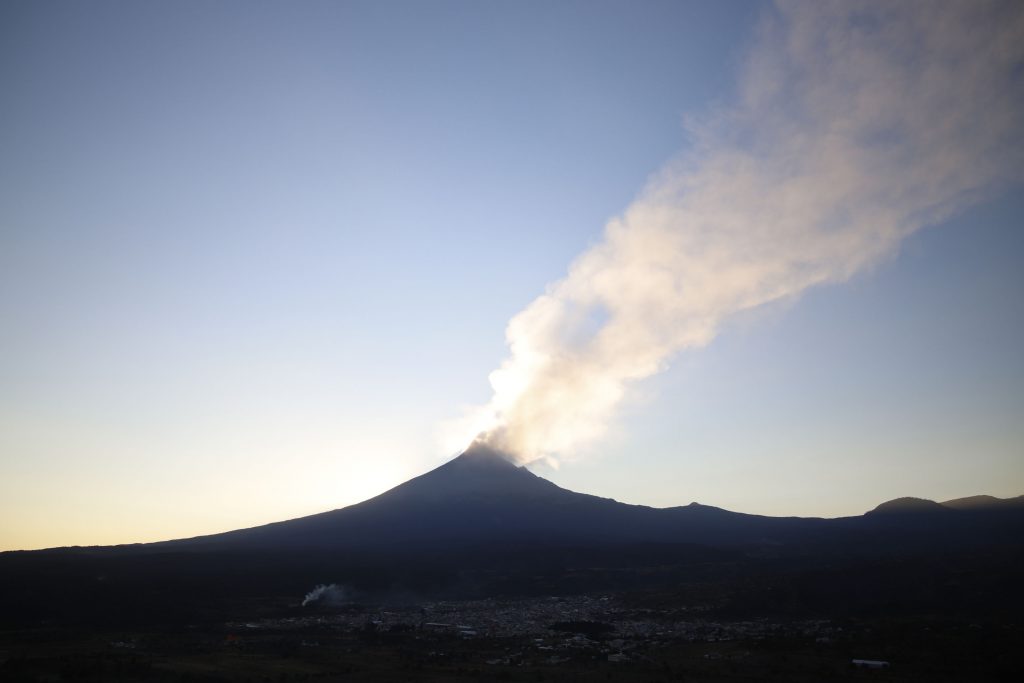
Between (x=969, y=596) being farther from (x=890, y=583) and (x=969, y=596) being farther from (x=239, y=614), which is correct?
(x=239, y=614)

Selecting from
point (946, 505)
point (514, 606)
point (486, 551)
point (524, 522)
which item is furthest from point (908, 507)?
point (514, 606)

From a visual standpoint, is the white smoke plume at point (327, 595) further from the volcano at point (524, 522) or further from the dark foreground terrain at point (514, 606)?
the volcano at point (524, 522)

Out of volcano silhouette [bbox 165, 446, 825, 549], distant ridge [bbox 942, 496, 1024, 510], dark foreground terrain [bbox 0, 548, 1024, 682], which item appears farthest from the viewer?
distant ridge [bbox 942, 496, 1024, 510]

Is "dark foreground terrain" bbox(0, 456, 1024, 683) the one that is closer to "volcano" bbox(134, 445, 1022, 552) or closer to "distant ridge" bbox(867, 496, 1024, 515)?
"volcano" bbox(134, 445, 1022, 552)

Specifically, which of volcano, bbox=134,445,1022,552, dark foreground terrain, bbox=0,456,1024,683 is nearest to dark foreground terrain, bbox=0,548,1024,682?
dark foreground terrain, bbox=0,456,1024,683

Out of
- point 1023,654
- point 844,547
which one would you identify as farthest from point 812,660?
point 844,547

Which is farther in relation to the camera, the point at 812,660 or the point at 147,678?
the point at 812,660
